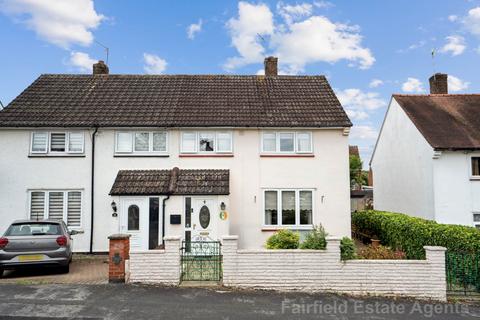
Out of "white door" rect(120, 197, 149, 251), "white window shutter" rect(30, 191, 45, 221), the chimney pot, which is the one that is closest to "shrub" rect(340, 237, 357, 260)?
"white door" rect(120, 197, 149, 251)

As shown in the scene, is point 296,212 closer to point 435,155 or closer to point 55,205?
point 435,155

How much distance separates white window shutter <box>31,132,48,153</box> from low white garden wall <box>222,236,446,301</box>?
976 centimetres

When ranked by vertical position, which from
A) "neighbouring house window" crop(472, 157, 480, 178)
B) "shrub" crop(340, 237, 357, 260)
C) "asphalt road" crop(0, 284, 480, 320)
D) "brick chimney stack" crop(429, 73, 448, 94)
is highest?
"brick chimney stack" crop(429, 73, 448, 94)

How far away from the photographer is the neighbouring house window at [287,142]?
14.2 m

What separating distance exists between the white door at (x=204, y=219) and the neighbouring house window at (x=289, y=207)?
91.8 inches

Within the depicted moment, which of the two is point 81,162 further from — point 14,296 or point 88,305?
point 88,305

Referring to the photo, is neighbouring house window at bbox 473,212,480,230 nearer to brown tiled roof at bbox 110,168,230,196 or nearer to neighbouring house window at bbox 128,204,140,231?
brown tiled roof at bbox 110,168,230,196

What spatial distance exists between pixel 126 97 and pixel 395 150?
15.3 metres

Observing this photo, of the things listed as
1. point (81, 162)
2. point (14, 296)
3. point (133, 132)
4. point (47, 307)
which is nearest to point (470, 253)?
point (47, 307)

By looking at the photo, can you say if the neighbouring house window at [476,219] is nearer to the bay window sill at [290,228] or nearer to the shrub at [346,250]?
the bay window sill at [290,228]

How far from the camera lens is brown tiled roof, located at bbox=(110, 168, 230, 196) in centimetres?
1283

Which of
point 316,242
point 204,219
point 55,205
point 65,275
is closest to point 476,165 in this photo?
point 316,242

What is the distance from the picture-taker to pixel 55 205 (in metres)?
13.7

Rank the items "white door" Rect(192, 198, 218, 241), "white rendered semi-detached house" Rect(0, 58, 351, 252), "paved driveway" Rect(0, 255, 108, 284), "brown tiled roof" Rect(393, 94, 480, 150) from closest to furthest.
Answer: "paved driveway" Rect(0, 255, 108, 284) → "white door" Rect(192, 198, 218, 241) → "white rendered semi-detached house" Rect(0, 58, 351, 252) → "brown tiled roof" Rect(393, 94, 480, 150)
